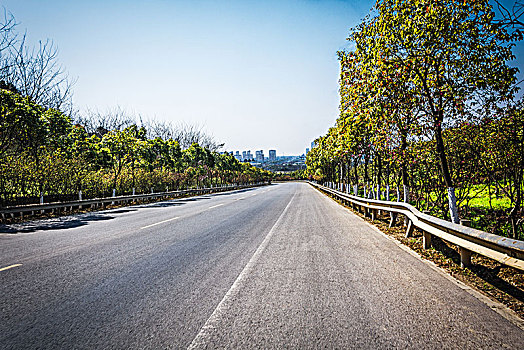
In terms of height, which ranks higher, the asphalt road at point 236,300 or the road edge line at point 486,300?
the asphalt road at point 236,300

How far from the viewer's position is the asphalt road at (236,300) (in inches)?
124

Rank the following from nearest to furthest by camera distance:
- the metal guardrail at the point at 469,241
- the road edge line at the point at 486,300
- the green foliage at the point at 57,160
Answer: the road edge line at the point at 486,300 → the metal guardrail at the point at 469,241 → the green foliage at the point at 57,160

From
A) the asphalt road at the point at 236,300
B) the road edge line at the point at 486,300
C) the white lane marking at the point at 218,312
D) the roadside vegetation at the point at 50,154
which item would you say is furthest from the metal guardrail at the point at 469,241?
the roadside vegetation at the point at 50,154

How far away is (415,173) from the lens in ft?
A: 48.1

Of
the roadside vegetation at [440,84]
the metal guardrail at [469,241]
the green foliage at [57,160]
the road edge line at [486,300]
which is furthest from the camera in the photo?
the green foliage at [57,160]

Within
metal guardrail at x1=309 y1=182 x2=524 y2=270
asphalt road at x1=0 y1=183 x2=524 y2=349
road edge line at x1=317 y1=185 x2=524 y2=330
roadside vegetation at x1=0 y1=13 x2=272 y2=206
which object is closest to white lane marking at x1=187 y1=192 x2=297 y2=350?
asphalt road at x1=0 y1=183 x2=524 y2=349

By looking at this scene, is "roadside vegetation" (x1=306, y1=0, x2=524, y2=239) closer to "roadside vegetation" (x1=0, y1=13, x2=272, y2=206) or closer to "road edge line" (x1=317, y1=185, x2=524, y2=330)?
"road edge line" (x1=317, y1=185, x2=524, y2=330)

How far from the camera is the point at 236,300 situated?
416 cm

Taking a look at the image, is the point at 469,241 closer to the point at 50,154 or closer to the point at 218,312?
the point at 218,312

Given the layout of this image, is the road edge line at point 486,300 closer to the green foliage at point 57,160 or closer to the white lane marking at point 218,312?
the white lane marking at point 218,312

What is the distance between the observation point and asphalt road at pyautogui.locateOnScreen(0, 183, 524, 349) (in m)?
3.15

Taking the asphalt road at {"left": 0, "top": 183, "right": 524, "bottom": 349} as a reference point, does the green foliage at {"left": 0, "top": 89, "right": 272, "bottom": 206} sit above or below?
above

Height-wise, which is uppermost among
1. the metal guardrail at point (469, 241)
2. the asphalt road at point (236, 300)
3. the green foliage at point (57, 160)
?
the green foliage at point (57, 160)

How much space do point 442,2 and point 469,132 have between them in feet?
12.4
